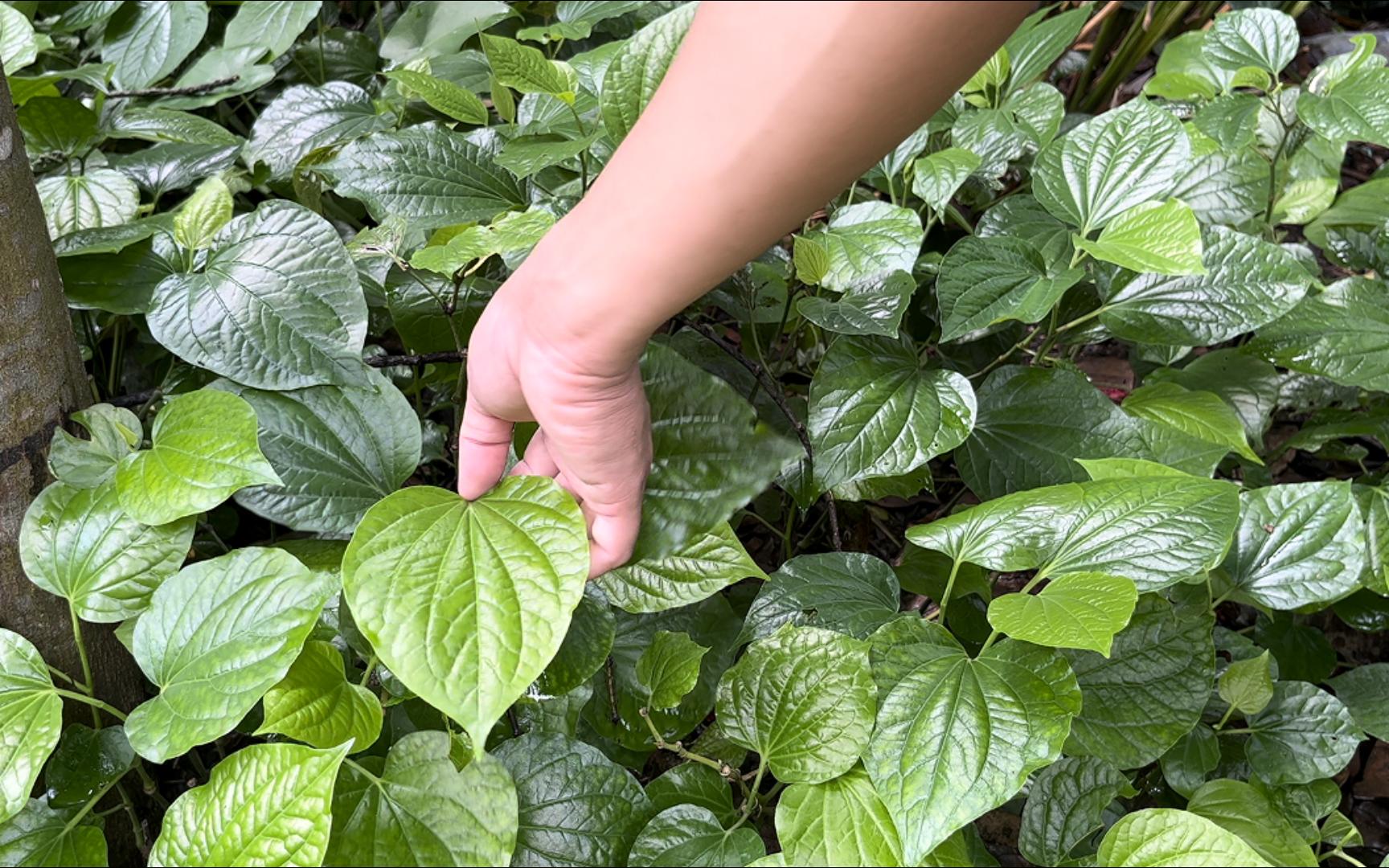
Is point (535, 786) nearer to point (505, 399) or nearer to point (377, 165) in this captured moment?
point (505, 399)

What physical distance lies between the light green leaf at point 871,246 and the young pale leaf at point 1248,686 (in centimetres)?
50

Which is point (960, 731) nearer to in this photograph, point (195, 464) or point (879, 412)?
point (879, 412)

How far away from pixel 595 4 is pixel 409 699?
1.12 metres

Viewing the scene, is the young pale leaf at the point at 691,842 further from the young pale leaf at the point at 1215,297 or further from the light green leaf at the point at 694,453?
the young pale leaf at the point at 1215,297

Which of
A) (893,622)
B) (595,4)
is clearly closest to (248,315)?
(893,622)

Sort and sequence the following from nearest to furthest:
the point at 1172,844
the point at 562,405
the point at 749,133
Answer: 1. the point at 749,133
2. the point at 562,405
3. the point at 1172,844

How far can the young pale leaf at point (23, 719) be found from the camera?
762mm

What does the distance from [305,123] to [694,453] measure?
0.91 m

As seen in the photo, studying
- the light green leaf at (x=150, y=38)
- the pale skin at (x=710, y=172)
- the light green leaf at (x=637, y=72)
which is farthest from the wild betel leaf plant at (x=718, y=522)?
the light green leaf at (x=150, y=38)

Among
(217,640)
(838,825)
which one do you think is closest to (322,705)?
(217,640)

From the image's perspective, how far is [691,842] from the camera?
84 cm

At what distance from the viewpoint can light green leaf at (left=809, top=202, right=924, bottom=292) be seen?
1022mm

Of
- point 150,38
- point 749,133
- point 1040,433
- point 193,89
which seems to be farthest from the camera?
point 150,38

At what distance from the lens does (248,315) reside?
38.0 inches
